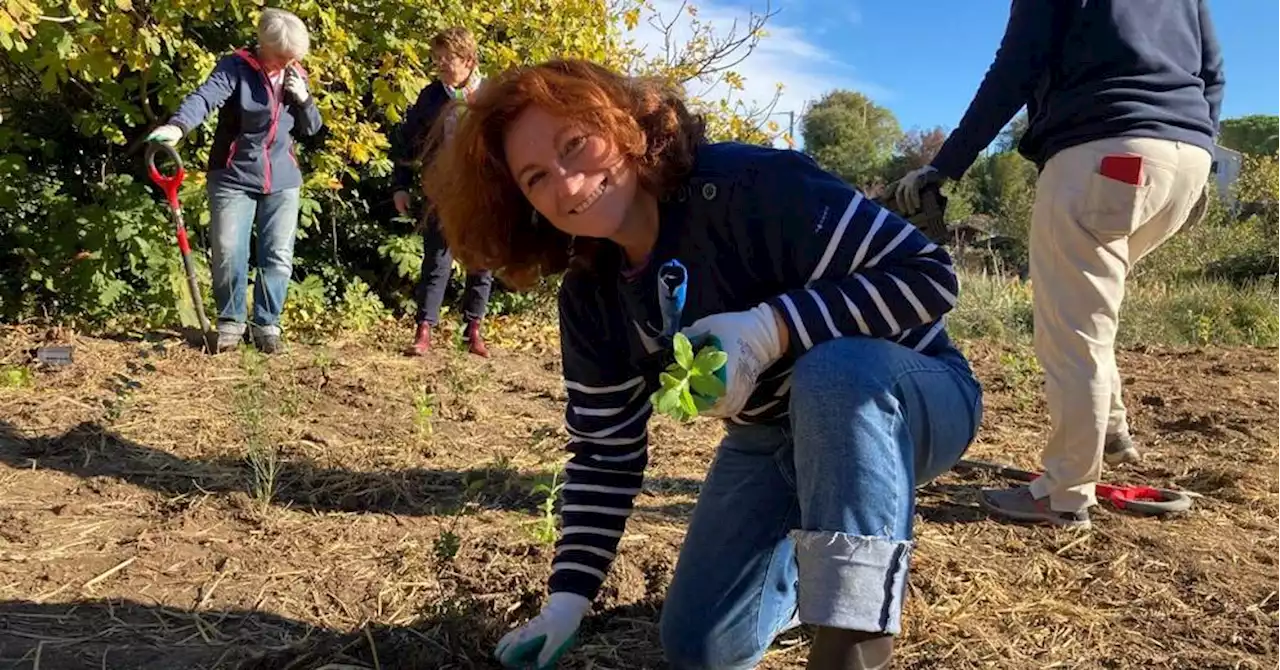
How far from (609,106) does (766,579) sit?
3.25 feet

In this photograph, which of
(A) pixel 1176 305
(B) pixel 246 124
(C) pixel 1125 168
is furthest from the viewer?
(A) pixel 1176 305

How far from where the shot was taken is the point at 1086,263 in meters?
2.62

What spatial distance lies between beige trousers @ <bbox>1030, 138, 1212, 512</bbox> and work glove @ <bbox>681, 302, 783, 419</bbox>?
1445 millimetres

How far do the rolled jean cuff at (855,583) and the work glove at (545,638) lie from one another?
0.55m

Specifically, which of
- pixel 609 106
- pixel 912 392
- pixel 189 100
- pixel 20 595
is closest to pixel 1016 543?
pixel 912 392

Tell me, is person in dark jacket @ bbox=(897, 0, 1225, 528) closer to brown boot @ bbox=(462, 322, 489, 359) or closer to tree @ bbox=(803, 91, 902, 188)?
brown boot @ bbox=(462, 322, 489, 359)

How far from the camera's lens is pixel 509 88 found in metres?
1.72

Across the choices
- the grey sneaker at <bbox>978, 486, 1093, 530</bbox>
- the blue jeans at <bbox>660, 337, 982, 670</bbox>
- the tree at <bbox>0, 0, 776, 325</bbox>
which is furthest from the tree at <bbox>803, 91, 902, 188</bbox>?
the blue jeans at <bbox>660, 337, 982, 670</bbox>

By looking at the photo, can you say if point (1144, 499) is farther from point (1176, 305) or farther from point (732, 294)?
point (1176, 305)

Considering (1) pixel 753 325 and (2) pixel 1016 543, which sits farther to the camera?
(2) pixel 1016 543

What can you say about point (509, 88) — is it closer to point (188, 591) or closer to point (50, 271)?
point (188, 591)

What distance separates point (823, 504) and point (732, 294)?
44 cm

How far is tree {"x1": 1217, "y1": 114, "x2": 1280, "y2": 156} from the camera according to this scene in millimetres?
39656

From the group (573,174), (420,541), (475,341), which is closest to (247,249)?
(475,341)
